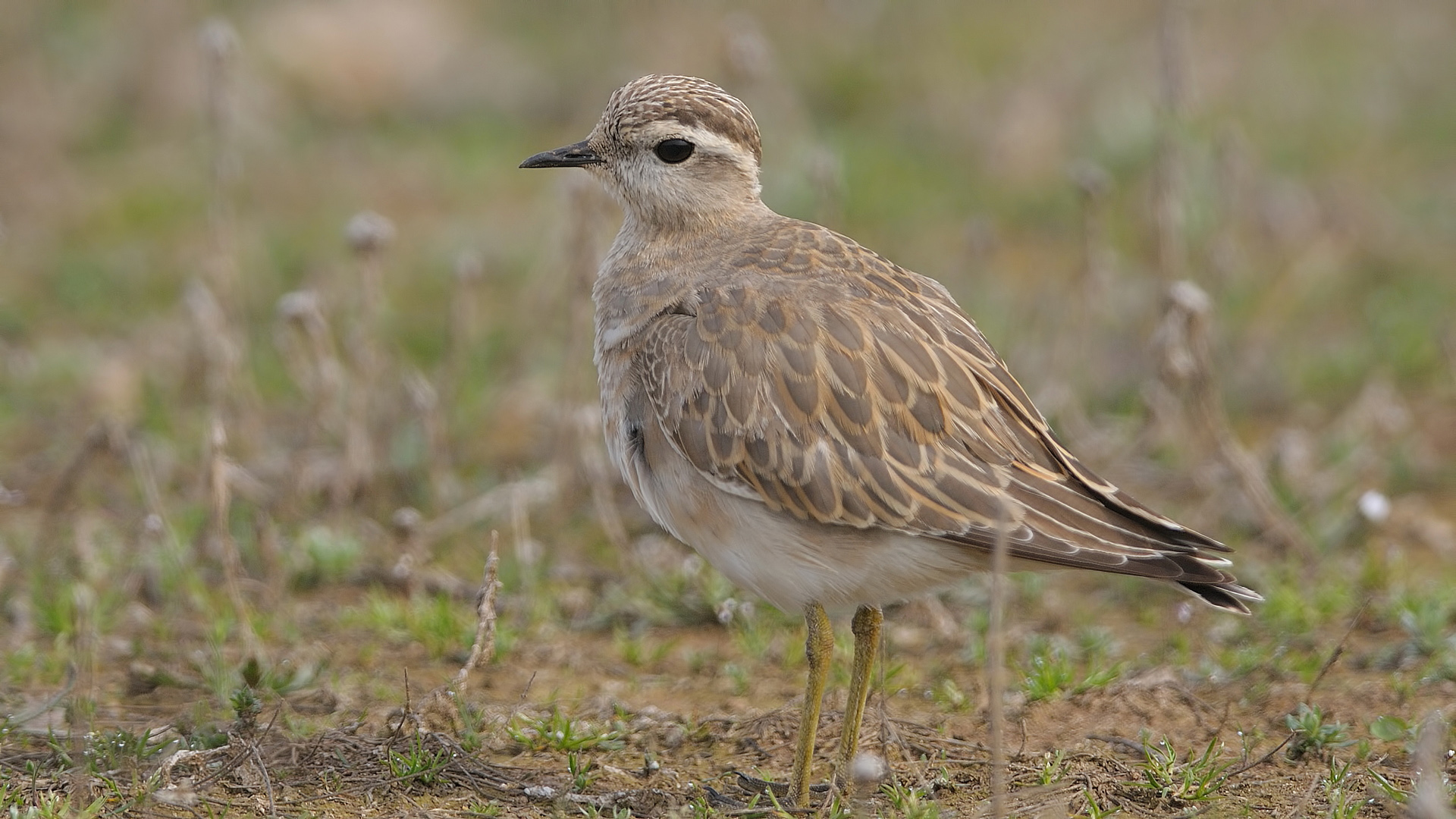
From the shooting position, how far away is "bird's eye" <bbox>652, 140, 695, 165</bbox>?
6.09 metres

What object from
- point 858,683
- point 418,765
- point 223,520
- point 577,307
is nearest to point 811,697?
point 858,683

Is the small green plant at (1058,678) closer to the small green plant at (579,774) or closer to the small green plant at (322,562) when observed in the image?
the small green plant at (579,774)

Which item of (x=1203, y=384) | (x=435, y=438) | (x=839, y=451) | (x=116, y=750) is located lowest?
(x=116, y=750)

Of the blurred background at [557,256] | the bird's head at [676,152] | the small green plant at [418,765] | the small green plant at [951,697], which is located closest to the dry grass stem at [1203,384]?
the blurred background at [557,256]

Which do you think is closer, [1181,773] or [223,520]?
[1181,773]

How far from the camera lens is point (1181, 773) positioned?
207 inches

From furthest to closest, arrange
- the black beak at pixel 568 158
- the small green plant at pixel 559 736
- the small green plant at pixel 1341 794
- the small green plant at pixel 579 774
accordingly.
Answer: the black beak at pixel 568 158 < the small green plant at pixel 559 736 < the small green plant at pixel 579 774 < the small green plant at pixel 1341 794

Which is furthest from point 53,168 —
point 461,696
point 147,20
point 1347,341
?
point 1347,341

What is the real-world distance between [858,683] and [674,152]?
2089mm

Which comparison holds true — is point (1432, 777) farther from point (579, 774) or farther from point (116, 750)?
point (116, 750)

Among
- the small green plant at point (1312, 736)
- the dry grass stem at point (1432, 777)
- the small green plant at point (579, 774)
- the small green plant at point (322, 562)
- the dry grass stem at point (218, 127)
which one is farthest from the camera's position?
the small green plant at point (322, 562)

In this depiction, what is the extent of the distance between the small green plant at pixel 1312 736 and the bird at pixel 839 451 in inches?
21.7

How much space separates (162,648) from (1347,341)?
6.94 metres

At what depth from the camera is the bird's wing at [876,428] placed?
16.7 ft
